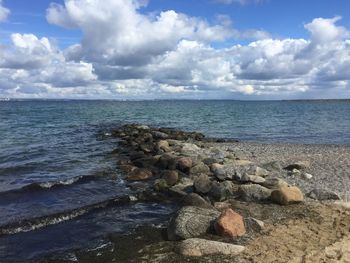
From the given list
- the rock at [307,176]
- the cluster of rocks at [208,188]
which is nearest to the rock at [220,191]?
the cluster of rocks at [208,188]

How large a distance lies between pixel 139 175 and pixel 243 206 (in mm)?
6986

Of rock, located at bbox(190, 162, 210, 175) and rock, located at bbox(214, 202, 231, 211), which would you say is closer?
rock, located at bbox(214, 202, 231, 211)

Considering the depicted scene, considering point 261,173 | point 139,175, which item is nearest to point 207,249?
point 261,173

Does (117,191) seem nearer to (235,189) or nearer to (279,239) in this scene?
(235,189)

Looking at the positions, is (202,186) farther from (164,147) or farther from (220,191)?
(164,147)

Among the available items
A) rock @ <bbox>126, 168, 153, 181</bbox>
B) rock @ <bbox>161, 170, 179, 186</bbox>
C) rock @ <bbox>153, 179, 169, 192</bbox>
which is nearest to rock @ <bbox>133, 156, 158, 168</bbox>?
rock @ <bbox>126, 168, 153, 181</bbox>

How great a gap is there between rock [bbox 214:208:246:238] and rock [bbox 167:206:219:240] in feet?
1.28

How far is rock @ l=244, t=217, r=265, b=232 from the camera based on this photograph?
1120 cm

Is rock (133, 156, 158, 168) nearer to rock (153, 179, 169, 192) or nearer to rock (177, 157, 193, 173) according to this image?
rock (177, 157, 193, 173)

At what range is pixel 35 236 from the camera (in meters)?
11.8

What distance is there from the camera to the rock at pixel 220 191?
47.8 feet

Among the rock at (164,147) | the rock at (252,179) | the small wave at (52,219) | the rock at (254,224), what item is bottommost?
the small wave at (52,219)

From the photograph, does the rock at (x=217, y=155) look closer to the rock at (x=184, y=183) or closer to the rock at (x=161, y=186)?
the rock at (x=184, y=183)

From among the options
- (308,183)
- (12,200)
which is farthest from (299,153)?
(12,200)
